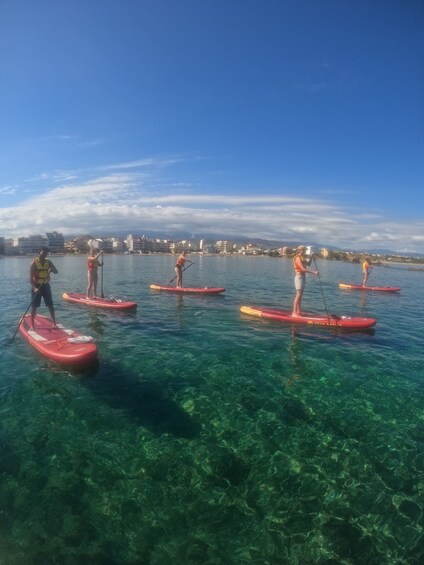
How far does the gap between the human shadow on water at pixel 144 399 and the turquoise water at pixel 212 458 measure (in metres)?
0.05

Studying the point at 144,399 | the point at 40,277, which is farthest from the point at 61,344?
the point at 144,399

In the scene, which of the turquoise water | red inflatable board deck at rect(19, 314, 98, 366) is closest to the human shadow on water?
the turquoise water

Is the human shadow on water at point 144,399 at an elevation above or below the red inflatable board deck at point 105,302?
below

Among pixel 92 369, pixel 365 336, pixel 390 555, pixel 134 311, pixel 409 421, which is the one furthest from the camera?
pixel 134 311

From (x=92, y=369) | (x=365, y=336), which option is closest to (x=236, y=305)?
(x=365, y=336)

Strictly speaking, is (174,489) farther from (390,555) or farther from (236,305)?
(236,305)

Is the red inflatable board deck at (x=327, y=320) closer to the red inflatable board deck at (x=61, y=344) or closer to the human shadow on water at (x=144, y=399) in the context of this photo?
the human shadow on water at (x=144, y=399)

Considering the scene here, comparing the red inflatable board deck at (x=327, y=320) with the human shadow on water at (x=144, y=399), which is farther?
the red inflatable board deck at (x=327, y=320)

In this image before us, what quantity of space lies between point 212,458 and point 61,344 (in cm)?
768

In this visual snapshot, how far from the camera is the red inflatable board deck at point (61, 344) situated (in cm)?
1131

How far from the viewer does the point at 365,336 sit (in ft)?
55.7

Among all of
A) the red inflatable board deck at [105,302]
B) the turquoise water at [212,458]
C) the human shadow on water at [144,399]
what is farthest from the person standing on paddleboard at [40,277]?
the red inflatable board deck at [105,302]

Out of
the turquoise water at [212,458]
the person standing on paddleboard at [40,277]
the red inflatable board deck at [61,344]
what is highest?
the person standing on paddleboard at [40,277]

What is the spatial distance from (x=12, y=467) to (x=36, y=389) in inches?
139
